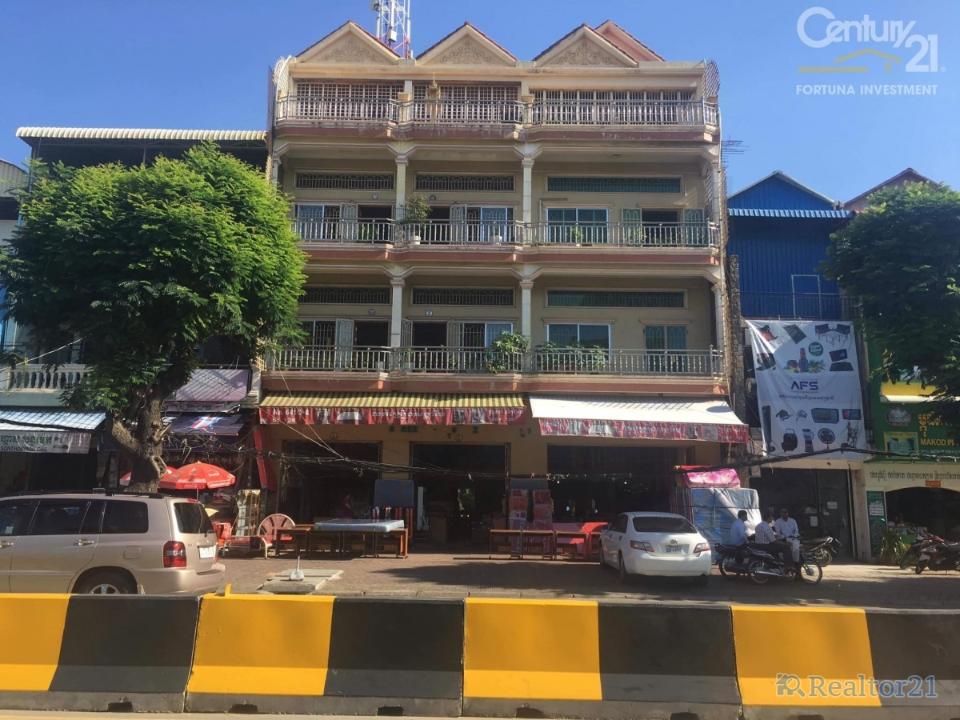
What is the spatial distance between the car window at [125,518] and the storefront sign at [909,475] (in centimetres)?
1713

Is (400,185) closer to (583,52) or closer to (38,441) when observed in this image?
(583,52)

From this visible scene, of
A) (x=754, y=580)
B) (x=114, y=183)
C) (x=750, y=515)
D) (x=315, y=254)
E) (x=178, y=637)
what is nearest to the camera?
(x=178, y=637)

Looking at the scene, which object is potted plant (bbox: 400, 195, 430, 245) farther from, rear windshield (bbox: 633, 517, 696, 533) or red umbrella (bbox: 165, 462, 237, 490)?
rear windshield (bbox: 633, 517, 696, 533)

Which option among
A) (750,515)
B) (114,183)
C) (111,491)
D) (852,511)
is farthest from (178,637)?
(852,511)

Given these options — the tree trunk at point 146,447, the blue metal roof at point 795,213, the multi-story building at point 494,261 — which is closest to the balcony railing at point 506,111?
the multi-story building at point 494,261

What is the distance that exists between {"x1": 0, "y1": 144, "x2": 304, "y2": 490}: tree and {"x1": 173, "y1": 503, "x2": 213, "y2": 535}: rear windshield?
300 centimetres

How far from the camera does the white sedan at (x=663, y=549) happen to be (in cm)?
1254

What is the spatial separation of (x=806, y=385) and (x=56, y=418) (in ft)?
65.1

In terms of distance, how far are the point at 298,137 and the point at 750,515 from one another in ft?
51.4

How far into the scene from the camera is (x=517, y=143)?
20.0m

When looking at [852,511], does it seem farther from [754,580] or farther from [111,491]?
[111,491]

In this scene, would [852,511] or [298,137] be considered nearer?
[852,511]

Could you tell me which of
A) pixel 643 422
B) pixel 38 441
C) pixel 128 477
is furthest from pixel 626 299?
pixel 38 441

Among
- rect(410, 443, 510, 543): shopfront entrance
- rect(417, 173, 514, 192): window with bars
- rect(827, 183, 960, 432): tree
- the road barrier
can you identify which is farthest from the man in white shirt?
rect(417, 173, 514, 192): window with bars
